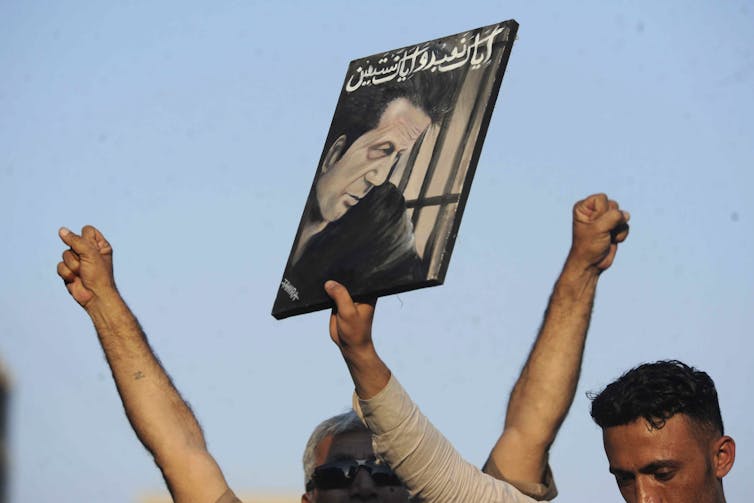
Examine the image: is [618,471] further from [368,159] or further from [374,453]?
[368,159]

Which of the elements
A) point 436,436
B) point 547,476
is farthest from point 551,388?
point 436,436

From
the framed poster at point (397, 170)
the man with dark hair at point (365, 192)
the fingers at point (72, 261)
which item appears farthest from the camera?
the fingers at point (72, 261)

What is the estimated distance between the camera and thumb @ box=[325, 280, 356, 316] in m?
5.34

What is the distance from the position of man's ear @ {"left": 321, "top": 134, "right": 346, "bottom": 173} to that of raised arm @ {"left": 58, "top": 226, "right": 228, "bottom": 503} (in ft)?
2.96

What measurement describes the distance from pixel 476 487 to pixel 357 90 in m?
1.56

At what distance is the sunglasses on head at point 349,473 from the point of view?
6590 mm

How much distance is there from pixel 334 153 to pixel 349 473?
1346 mm

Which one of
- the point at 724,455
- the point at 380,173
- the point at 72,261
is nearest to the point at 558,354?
the point at 724,455

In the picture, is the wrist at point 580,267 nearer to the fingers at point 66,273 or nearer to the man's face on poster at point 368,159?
the man's face on poster at point 368,159

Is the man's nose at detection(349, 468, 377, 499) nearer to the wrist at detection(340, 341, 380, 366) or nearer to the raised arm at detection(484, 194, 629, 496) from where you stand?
the raised arm at detection(484, 194, 629, 496)

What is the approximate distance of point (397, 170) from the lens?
5.72m

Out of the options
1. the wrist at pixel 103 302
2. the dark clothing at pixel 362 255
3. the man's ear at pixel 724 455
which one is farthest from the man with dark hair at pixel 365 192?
the man's ear at pixel 724 455

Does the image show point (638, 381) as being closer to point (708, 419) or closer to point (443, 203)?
point (708, 419)

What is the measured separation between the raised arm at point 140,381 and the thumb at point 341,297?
85 cm
